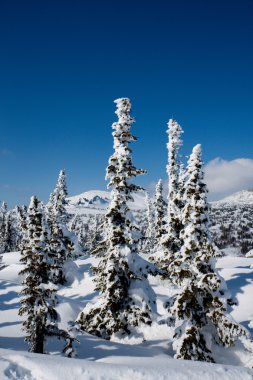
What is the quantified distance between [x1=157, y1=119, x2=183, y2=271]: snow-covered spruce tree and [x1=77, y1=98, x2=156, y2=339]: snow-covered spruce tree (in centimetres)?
1380

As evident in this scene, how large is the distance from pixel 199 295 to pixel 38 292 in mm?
8728

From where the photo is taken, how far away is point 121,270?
23.8m

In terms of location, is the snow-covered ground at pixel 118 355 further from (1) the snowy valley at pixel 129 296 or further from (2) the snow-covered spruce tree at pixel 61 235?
(2) the snow-covered spruce tree at pixel 61 235

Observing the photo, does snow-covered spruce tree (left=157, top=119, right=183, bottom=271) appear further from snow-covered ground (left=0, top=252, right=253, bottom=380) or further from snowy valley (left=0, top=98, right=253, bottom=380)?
snowy valley (left=0, top=98, right=253, bottom=380)

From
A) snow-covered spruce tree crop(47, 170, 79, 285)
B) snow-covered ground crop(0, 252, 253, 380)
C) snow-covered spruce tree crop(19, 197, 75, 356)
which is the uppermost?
snow-covered spruce tree crop(47, 170, 79, 285)

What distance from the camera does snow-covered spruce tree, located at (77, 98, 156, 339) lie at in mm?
23391

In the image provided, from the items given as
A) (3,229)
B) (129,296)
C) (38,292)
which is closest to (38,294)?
(38,292)

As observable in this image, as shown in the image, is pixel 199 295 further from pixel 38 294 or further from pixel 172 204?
pixel 172 204

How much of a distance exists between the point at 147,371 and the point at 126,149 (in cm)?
1469

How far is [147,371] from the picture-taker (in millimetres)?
12680

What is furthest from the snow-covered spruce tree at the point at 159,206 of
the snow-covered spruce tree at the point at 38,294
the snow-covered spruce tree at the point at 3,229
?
the snow-covered spruce tree at the point at 3,229

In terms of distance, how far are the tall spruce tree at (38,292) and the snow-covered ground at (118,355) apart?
236 centimetres

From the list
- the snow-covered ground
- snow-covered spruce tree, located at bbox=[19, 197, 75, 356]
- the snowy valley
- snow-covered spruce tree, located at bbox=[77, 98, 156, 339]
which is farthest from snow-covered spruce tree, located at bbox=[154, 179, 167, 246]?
snow-covered spruce tree, located at bbox=[19, 197, 75, 356]

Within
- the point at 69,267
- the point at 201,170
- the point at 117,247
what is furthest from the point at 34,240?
the point at 69,267
